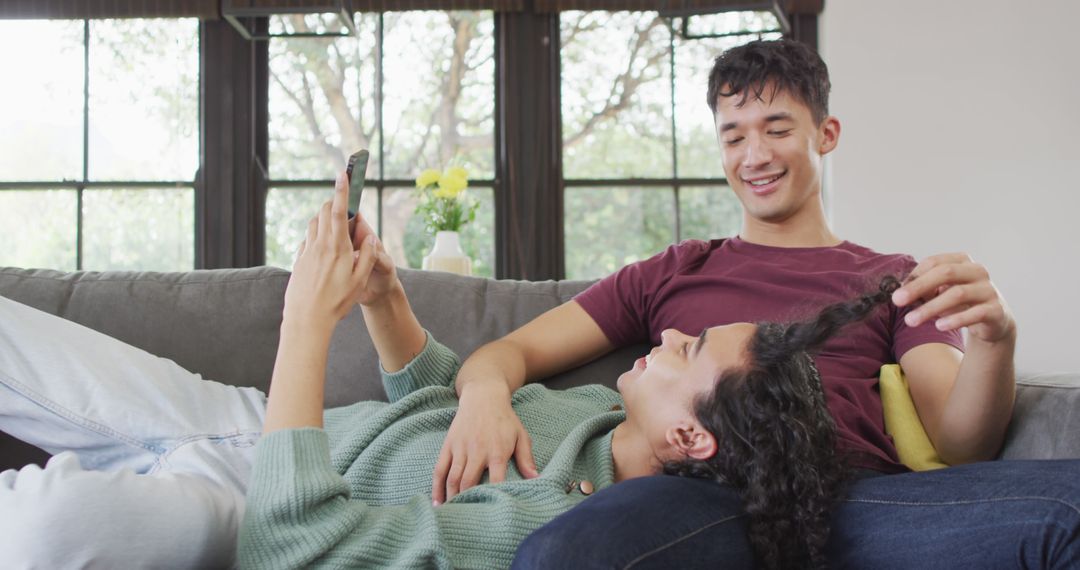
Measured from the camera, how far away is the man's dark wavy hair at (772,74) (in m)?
1.89

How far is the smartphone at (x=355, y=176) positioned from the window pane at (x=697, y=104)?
2774 mm

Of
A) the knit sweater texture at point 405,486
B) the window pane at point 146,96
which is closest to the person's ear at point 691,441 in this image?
the knit sweater texture at point 405,486

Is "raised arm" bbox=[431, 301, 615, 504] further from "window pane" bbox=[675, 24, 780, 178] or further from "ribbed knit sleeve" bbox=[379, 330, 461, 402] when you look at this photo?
"window pane" bbox=[675, 24, 780, 178]

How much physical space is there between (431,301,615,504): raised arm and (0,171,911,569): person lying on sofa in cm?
4

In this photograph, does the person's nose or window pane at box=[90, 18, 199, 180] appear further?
window pane at box=[90, 18, 199, 180]

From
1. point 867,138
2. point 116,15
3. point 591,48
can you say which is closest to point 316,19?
point 116,15

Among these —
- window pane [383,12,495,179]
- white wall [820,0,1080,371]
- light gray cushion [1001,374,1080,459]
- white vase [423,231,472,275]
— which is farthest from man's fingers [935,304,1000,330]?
window pane [383,12,495,179]

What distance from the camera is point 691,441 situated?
135 centimetres

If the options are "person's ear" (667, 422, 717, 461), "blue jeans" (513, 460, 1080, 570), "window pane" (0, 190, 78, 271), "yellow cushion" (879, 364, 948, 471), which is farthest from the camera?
"window pane" (0, 190, 78, 271)

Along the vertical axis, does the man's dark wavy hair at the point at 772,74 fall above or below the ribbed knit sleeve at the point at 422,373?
above

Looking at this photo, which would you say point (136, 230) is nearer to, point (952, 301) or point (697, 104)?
point (697, 104)

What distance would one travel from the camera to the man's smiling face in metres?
1.89

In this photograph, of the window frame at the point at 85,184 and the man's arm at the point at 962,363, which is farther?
the window frame at the point at 85,184

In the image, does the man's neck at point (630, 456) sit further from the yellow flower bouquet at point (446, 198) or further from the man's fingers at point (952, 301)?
the yellow flower bouquet at point (446, 198)
